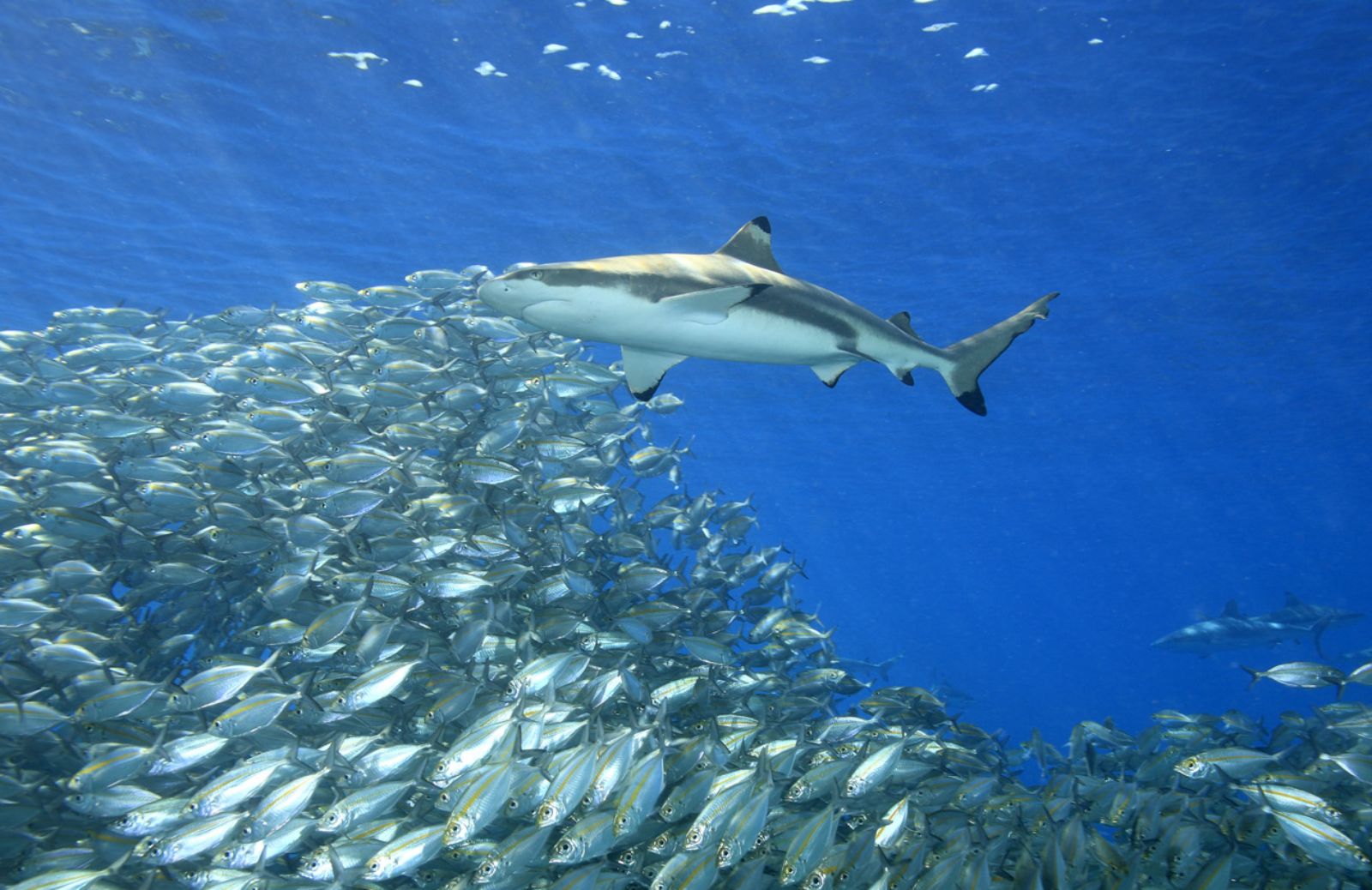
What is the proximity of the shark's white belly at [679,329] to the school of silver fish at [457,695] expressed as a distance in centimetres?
147

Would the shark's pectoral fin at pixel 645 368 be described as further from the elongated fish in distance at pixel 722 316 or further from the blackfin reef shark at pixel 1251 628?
the blackfin reef shark at pixel 1251 628

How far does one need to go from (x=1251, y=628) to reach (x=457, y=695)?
24.4 metres

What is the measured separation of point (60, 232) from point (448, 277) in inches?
877

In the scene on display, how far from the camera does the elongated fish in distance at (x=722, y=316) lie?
4578 mm

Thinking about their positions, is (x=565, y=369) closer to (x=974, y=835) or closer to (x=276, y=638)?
(x=276, y=638)

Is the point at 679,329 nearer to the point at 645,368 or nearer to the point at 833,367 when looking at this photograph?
the point at 645,368

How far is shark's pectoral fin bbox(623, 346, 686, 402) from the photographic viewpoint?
6004mm

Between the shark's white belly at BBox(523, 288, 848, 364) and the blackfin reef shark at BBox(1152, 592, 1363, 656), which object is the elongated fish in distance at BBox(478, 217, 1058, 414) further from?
the blackfin reef shark at BBox(1152, 592, 1363, 656)

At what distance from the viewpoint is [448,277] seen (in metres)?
8.43

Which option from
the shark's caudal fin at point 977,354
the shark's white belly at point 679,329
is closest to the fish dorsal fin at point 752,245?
the shark's white belly at point 679,329

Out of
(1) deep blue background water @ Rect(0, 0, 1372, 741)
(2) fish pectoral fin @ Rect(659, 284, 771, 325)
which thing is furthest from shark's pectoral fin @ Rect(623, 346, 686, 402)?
(1) deep blue background water @ Rect(0, 0, 1372, 741)

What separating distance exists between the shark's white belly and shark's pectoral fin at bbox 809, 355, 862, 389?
0.20 metres

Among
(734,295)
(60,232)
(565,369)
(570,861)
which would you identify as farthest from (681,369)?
(570,861)

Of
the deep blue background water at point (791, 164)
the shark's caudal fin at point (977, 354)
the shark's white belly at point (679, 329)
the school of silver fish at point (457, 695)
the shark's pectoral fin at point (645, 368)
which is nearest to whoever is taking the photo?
the school of silver fish at point (457, 695)
